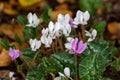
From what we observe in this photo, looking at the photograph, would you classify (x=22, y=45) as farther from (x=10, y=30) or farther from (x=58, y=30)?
(x=58, y=30)

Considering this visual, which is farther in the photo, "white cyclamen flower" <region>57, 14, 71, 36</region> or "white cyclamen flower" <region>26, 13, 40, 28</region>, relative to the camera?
"white cyclamen flower" <region>26, 13, 40, 28</region>

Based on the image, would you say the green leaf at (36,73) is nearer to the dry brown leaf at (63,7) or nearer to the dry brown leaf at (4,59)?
the dry brown leaf at (4,59)

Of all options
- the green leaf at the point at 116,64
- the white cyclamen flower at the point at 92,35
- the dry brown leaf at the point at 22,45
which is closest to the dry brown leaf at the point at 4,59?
the dry brown leaf at the point at 22,45

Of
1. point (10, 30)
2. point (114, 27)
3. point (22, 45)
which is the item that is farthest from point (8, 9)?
point (114, 27)

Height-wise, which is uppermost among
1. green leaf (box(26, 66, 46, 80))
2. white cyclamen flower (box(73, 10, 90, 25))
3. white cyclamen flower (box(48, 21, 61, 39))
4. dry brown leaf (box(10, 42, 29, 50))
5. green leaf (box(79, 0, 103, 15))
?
green leaf (box(79, 0, 103, 15))

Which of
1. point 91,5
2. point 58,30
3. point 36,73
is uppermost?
point 91,5

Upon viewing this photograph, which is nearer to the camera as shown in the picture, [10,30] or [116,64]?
[116,64]

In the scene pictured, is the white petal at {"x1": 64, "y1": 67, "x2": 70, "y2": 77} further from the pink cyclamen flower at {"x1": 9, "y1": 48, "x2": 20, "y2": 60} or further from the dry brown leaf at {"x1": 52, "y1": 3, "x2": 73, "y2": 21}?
the dry brown leaf at {"x1": 52, "y1": 3, "x2": 73, "y2": 21}

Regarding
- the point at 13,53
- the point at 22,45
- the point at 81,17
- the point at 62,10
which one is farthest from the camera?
the point at 62,10

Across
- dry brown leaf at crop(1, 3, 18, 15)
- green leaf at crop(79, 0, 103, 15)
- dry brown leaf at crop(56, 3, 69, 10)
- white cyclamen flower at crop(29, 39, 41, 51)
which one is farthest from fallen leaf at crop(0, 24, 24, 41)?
white cyclamen flower at crop(29, 39, 41, 51)
